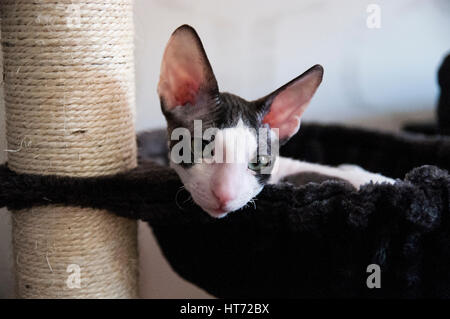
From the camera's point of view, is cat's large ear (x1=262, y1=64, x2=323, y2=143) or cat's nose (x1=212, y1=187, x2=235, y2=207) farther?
cat's large ear (x1=262, y1=64, x2=323, y2=143)

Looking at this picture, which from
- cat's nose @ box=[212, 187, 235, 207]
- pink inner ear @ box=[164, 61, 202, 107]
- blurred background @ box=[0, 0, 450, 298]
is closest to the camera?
cat's nose @ box=[212, 187, 235, 207]

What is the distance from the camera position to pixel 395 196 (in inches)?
30.5

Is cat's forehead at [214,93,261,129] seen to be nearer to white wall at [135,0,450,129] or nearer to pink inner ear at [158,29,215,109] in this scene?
pink inner ear at [158,29,215,109]

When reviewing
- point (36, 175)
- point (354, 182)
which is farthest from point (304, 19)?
point (36, 175)

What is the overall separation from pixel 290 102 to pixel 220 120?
0.17 m

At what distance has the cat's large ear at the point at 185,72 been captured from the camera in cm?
84

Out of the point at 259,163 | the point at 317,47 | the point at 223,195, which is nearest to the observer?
the point at 223,195

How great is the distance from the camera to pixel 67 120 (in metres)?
0.93

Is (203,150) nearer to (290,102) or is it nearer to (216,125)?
(216,125)

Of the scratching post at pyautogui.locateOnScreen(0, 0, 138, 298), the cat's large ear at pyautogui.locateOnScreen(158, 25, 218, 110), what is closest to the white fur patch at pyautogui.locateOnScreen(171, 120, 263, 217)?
the cat's large ear at pyautogui.locateOnScreen(158, 25, 218, 110)

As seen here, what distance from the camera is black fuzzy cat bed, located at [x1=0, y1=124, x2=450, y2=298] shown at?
0.79 metres

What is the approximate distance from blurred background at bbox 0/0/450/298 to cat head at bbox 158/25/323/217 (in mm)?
679

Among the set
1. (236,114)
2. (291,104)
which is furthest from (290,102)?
(236,114)
